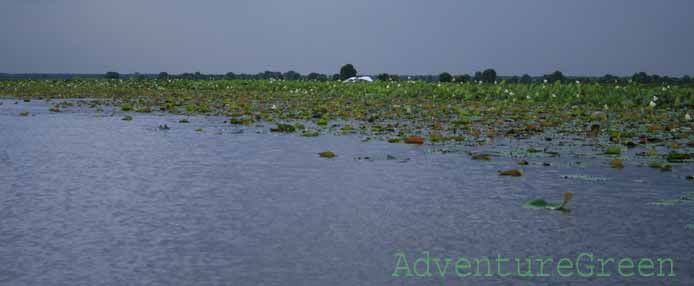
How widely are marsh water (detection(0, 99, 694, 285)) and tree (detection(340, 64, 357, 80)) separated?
5240 cm

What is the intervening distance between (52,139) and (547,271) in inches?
417

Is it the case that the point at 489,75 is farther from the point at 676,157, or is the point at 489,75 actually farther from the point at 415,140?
the point at 676,157

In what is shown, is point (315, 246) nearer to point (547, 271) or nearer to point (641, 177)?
point (547, 271)

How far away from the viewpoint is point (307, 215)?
6.47m

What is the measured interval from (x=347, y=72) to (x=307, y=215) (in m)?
57.5

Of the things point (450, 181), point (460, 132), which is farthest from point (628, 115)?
point (450, 181)

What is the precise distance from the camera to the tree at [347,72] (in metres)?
63.7

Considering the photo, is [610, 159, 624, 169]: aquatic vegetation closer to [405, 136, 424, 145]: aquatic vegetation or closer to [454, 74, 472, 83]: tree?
[405, 136, 424, 145]: aquatic vegetation

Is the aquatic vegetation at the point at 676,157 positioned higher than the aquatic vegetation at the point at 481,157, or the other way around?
the aquatic vegetation at the point at 676,157

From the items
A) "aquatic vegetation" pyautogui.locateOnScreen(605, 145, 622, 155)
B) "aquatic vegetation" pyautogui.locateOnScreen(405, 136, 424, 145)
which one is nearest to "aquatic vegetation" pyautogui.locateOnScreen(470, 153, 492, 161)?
"aquatic vegetation" pyautogui.locateOnScreen(605, 145, 622, 155)

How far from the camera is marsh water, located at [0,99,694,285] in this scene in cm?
480

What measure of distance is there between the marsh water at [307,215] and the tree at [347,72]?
5240 centimetres

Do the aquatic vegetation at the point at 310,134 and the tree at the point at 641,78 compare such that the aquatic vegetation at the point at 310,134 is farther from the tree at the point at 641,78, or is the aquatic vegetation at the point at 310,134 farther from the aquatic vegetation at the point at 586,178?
the tree at the point at 641,78

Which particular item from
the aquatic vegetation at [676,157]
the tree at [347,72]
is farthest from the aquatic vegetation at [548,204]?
the tree at [347,72]
